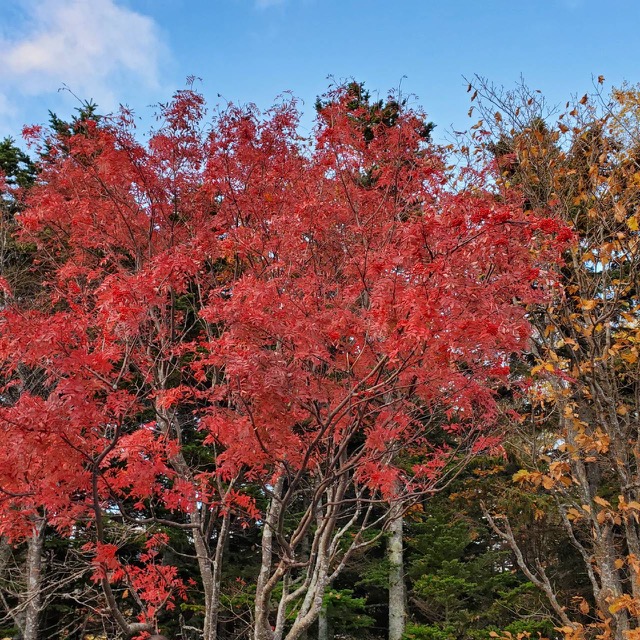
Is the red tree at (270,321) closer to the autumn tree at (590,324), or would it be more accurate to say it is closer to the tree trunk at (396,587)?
the autumn tree at (590,324)

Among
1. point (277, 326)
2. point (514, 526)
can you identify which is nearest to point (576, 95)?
point (277, 326)

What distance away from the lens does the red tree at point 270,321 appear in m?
4.34

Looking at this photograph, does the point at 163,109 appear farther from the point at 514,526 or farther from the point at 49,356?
the point at 514,526

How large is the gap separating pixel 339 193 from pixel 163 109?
2.78m

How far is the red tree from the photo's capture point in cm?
434

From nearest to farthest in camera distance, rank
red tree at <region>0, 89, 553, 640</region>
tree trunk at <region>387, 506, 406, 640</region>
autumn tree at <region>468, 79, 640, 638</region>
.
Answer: red tree at <region>0, 89, 553, 640</region> → autumn tree at <region>468, 79, 640, 638</region> → tree trunk at <region>387, 506, 406, 640</region>

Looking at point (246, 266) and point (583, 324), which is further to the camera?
point (246, 266)

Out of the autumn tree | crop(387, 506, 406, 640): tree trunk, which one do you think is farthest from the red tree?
crop(387, 506, 406, 640): tree trunk

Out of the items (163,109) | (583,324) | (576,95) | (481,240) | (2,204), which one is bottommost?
(481,240)

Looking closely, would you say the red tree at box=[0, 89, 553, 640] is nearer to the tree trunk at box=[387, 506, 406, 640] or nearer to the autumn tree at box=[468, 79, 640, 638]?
Answer: the autumn tree at box=[468, 79, 640, 638]

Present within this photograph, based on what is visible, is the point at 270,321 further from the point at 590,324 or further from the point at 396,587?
the point at 396,587

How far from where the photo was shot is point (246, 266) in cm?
807

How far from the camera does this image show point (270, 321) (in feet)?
15.5

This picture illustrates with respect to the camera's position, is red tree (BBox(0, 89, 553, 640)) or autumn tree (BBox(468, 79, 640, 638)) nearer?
red tree (BBox(0, 89, 553, 640))
